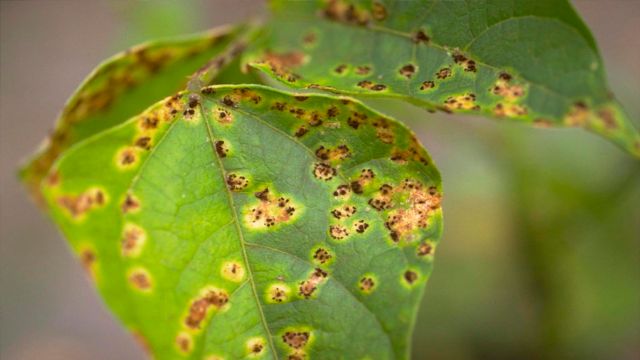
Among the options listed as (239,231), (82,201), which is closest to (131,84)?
(82,201)

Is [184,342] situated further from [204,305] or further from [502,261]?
[502,261]

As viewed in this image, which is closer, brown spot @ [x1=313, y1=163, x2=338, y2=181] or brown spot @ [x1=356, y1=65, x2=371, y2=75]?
brown spot @ [x1=313, y1=163, x2=338, y2=181]

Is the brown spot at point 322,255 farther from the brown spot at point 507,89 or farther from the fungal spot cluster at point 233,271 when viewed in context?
the brown spot at point 507,89

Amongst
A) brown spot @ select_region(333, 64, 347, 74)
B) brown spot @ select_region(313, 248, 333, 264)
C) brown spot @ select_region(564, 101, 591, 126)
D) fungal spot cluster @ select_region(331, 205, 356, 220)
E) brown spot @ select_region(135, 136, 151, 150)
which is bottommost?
brown spot @ select_region(313, 248, 333, 264)

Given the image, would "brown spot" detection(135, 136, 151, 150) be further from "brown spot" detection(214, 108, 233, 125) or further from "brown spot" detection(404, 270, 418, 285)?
"brown spot" detection(404, 270, 418, 285)

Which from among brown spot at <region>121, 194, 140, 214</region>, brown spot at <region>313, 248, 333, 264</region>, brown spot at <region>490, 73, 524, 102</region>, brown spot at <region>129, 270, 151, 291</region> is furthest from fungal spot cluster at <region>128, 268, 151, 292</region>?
brown spot at <region>490, 73, 524, 102</region>

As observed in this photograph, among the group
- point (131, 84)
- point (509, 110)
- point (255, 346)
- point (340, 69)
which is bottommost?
point (255, 346)

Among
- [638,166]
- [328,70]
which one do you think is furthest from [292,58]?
[638,166]
